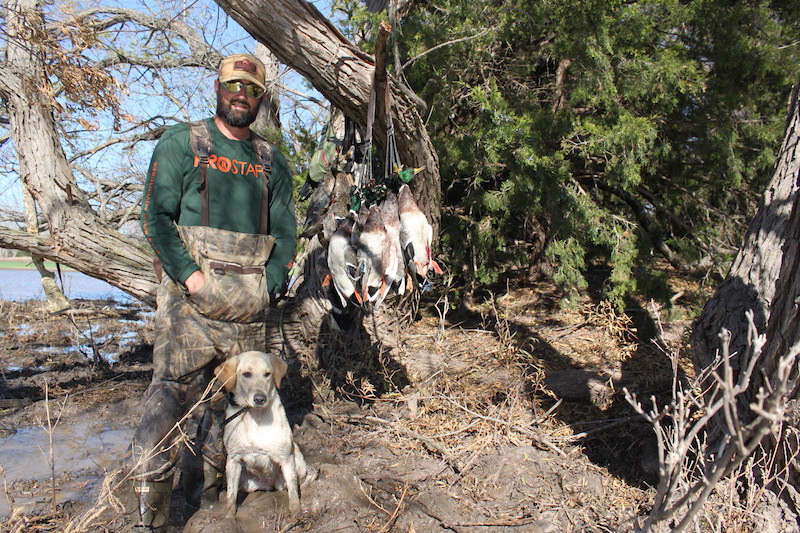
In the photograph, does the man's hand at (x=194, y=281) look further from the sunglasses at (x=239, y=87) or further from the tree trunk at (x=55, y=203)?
the tree trunk at (x=55, y=203)

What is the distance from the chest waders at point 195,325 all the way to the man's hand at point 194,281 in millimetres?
26

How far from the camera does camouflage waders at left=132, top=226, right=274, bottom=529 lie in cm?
323

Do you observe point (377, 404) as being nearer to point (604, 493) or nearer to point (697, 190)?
point (604, 493)

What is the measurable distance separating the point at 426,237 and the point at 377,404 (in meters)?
2.57

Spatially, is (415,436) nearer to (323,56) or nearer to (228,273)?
(228,273)

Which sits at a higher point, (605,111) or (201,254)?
(605,111)

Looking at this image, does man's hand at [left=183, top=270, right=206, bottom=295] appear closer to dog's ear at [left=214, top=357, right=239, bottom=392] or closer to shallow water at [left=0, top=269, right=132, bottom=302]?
dog's ear at [left=214, top=357, right=239, bottom=392]

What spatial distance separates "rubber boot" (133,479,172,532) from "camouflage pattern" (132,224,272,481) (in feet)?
0.17

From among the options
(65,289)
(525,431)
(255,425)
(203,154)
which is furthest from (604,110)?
(65,289)

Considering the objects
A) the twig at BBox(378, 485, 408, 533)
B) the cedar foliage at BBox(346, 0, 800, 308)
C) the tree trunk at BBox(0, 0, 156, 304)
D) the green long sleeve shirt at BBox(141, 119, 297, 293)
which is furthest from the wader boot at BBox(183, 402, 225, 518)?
the cedar foliage at BBox(346, 0, 800, 308)

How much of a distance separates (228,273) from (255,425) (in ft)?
3.27

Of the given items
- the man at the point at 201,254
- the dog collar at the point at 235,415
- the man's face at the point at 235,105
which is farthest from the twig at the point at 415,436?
the man's face at the point at 235,105

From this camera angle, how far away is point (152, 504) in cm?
321

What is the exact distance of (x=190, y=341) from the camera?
3.38 meters
